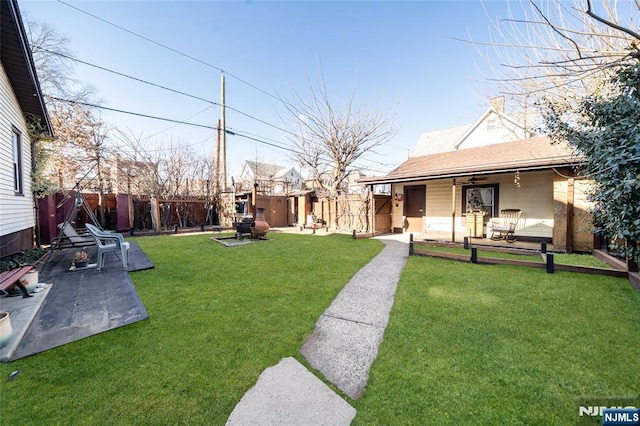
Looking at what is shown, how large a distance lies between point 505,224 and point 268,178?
2738 cm

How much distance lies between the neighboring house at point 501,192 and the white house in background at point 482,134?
4.14m

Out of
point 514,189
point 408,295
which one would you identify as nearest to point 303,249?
point 408,295

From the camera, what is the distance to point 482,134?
18047mm

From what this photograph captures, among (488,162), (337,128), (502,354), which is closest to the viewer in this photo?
(502,354)

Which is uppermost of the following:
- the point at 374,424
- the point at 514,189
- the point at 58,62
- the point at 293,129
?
the point at 58,62

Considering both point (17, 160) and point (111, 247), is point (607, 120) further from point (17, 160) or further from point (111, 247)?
point (17, 160)

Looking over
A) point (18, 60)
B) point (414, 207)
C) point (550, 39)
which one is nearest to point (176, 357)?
point (18, 60)

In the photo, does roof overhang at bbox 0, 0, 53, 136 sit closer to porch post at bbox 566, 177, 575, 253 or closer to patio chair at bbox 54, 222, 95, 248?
patio chair at bbox 54, 222, 95, 248

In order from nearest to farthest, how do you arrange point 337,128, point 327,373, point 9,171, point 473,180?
point 327,373 < point 9,171 < point 473,180 < point 337,128

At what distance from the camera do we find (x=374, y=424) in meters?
1.76

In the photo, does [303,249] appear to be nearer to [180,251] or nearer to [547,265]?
[180,251]

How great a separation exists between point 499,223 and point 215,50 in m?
14.6

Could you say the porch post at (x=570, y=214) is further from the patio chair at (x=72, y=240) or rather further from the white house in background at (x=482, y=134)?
the patio chair at (x=72, y=240)

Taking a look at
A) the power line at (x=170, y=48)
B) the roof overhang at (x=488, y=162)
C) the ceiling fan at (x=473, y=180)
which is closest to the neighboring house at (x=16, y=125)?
the power line at (x=170, y=48)
